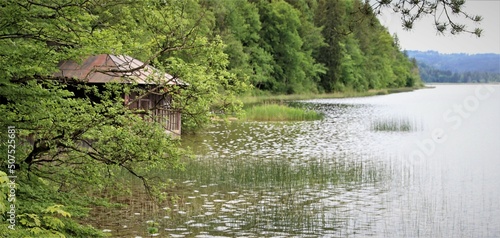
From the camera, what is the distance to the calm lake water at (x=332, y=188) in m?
15.6

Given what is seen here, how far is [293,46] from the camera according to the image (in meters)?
92.4

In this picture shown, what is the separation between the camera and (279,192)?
778 inches

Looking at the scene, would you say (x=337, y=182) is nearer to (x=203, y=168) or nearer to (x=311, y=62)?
(x=203, y=168)

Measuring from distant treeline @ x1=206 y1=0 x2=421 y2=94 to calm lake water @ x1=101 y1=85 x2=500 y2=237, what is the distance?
1394 inches

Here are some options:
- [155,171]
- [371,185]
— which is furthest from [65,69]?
[371,185]

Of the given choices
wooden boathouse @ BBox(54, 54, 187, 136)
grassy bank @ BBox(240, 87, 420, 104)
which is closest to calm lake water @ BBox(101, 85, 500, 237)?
wooden boathouse @ BBox(54, 54, 187, 136)

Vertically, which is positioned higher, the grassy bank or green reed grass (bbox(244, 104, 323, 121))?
the grassy bank

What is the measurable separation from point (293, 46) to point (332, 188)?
7269 cm

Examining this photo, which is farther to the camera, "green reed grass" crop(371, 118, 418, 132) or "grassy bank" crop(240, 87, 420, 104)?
"grassy bank" crop(240, 87, 420, 104)

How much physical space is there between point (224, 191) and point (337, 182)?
4258mm

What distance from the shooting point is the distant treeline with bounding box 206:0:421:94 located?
77.8 m

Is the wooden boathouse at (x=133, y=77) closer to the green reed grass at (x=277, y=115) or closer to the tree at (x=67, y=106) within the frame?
the tree at (x=67, y=106)

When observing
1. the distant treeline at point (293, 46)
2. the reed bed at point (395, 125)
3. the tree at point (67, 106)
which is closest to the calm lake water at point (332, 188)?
the tree at point (67, 106)

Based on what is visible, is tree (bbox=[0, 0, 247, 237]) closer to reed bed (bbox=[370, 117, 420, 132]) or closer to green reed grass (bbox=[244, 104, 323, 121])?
reed bed (bbox=[370, 117, 420, 132])
